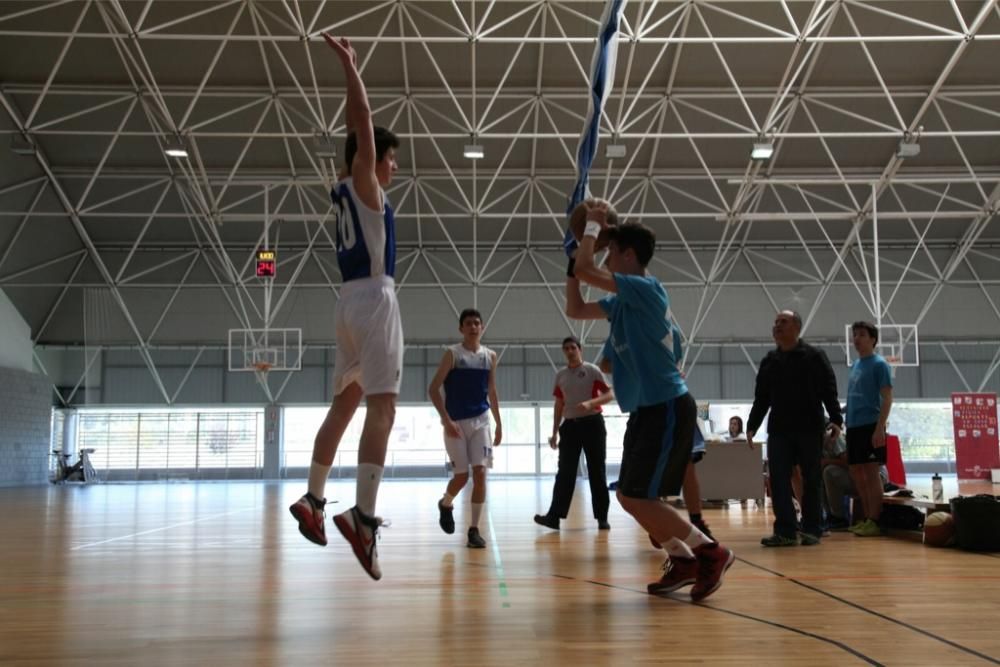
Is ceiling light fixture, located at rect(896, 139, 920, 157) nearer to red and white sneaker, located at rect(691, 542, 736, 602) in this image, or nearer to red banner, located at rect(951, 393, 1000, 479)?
red banner, located at rect(951, 393, 1000, 479)

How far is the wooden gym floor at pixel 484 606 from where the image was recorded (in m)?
2.88

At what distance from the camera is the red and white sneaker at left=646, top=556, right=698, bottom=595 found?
13.3ft

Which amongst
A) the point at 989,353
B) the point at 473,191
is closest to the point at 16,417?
the point at 473,191

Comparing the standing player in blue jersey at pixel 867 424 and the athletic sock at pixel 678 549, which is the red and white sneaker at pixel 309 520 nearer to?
the athletic sock at pixel 678 549

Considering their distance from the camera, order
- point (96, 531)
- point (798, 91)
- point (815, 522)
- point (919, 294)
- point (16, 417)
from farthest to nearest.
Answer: point (919, 294), point (16, 417), point (798, 91), point (96, 531), point (815, 522)

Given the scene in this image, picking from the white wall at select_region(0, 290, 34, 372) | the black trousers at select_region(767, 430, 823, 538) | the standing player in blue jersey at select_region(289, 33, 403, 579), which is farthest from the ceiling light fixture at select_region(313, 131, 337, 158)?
the standing player in blue jersey at select_region(289, 33, 403, 579)

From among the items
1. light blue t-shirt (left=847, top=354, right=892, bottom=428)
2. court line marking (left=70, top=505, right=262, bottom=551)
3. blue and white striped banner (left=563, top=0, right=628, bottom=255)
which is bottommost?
court line marking (left=70, top=505, right=262, bottom=551)

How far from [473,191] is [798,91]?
7.69m

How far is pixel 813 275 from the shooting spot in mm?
25719

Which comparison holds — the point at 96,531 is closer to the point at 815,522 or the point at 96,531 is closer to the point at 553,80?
the point at 815,522

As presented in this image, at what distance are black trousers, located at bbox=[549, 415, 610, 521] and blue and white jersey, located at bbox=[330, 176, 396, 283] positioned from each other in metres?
4.25

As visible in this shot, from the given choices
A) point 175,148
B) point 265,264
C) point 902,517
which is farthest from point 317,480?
point 265,264

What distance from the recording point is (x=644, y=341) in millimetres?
4098

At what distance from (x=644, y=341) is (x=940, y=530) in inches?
135
